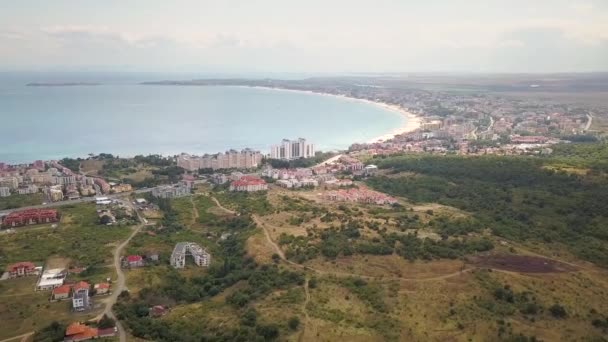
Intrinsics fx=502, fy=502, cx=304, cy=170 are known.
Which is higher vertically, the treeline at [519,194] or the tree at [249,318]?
the treeline at [519,194]

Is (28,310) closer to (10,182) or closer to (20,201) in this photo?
(20,201)

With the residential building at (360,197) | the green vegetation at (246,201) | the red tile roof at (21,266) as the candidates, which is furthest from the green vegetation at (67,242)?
the residential building at (360,197)

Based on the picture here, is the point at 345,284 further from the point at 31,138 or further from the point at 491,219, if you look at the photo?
the point at 31,138

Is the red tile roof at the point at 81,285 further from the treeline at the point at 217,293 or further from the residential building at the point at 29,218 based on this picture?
the residential building at the point at 29,218

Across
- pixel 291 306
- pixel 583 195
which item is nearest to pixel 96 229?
pixel 291 306

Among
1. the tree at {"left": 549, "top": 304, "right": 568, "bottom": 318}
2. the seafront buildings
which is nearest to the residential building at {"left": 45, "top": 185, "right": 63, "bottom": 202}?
the seafront buildings

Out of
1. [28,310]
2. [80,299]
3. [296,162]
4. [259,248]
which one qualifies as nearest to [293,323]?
[259,248]
